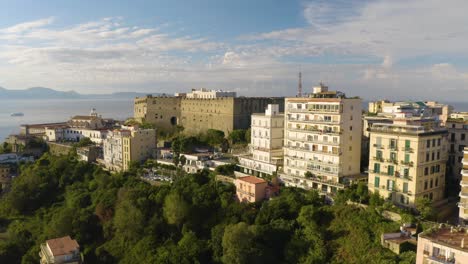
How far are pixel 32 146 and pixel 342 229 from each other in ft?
166

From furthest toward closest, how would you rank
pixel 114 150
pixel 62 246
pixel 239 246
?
pixel 114 150, pixel 62 246, pixel 239 246

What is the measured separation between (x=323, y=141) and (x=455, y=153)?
887cm

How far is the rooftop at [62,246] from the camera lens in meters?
27.5

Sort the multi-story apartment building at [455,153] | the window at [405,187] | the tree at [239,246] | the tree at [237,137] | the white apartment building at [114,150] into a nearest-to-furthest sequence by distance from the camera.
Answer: the tree at [239,246]
the window at [405,187]
the multi-story apartment building at [455,153]
the white apartment building at [114,150]
the tree at [237,137]

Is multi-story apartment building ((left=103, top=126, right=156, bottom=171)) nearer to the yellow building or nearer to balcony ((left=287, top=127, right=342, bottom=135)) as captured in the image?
the yellow building

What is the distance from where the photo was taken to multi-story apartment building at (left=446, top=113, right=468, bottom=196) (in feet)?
88.6

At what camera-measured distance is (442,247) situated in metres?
17.7

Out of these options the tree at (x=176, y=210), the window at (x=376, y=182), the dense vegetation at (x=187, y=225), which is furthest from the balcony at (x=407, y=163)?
the tree at (x=176, y=210)

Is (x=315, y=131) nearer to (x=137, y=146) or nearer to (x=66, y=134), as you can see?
(x=137, y=146)

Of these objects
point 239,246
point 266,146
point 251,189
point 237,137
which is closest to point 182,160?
point 266,146

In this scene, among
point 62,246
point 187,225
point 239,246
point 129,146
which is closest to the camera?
point 239,246

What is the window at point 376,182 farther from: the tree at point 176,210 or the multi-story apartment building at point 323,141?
the tree at point 176,210

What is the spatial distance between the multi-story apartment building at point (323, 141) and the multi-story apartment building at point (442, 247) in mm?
9763

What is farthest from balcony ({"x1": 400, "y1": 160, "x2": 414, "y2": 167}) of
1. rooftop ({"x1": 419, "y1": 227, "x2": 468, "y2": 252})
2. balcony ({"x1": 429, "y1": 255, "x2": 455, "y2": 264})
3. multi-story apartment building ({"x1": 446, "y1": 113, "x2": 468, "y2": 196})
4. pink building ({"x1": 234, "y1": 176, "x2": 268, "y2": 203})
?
pink building ({"x1": 234, "y1": 176, "x2": 268, "y2": 203})
